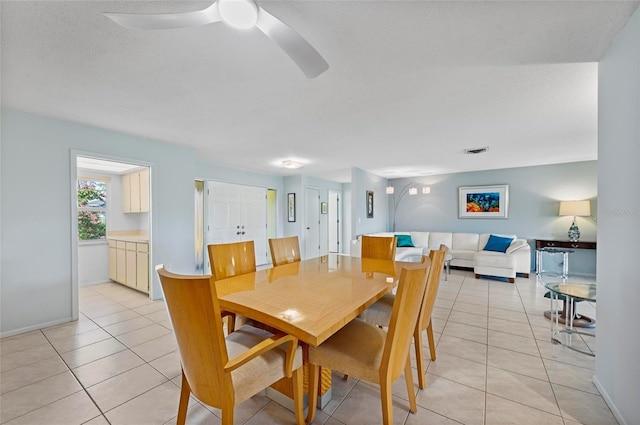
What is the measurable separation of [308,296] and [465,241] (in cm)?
540

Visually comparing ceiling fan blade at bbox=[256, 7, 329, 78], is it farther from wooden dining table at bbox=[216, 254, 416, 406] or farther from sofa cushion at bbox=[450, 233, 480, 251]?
sofa cushion at bbox=[450, 233, 480, 251]

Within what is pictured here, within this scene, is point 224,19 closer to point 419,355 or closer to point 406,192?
point 419,355

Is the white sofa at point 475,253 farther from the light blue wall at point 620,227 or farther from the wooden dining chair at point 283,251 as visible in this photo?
the light blue wall at point 620,227

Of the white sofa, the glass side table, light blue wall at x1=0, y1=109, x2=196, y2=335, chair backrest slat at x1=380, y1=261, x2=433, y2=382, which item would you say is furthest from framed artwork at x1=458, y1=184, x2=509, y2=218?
light blue wall at x1=0, y1=109, x2=196, y2=335

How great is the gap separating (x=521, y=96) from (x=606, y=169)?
0.99 meters

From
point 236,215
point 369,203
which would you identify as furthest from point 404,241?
point 236,215

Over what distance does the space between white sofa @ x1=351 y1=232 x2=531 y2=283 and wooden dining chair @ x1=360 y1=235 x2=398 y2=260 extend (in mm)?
2125

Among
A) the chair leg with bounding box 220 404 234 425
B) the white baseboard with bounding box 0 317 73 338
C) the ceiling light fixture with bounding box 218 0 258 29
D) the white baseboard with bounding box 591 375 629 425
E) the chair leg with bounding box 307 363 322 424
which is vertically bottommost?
the white baseboard with bounding box 0 317 73 338

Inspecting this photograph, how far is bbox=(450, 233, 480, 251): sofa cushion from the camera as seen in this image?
5.79m

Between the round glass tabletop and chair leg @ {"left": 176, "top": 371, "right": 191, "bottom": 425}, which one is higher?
the round glass tabletop

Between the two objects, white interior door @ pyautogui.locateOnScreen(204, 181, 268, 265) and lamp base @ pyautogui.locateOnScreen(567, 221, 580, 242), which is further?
white interior door @ pyautogui.locateOnScreen(204, 181, 268, 265)

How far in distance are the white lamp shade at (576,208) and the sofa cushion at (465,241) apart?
1514 mm

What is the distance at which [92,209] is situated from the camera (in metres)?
4.73

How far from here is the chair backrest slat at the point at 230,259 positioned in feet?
7.16
